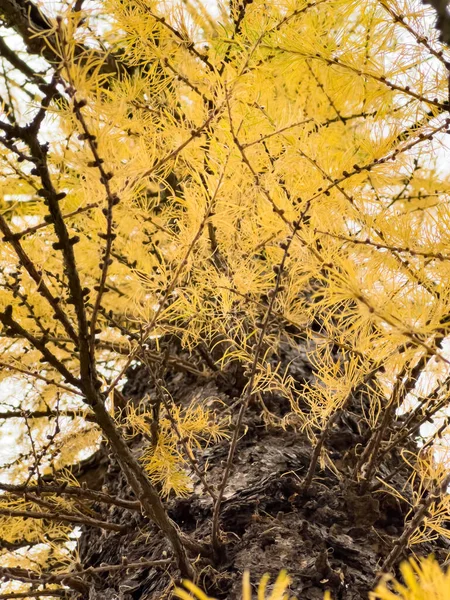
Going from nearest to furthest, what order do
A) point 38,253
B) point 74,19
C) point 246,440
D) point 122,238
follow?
1. point 74,19
2. point 38,253
3. point 246,440
4. point 122,238

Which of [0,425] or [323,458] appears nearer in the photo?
[323,458]

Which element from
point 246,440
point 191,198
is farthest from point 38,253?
point 246,440

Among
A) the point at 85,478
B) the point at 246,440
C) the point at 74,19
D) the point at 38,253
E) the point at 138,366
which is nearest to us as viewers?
the point at 74,19

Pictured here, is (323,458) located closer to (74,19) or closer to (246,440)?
(246,440)

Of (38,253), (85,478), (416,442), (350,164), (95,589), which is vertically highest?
(38,253)

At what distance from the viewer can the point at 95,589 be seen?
1016 mm

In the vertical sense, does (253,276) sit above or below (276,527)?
above

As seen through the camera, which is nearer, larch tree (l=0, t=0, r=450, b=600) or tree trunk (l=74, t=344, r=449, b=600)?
Result: larch tree (l=0, t=0, r=450, b=600)

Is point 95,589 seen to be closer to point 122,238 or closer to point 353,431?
point 353,431

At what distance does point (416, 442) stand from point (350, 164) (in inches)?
24.8

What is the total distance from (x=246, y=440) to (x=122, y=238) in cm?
57

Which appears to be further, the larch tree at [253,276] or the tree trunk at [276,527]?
the tree trunk at [276,527]

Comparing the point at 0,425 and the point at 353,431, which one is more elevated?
the point at 0,425

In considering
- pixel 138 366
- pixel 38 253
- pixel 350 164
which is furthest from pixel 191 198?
pixel 138 366
